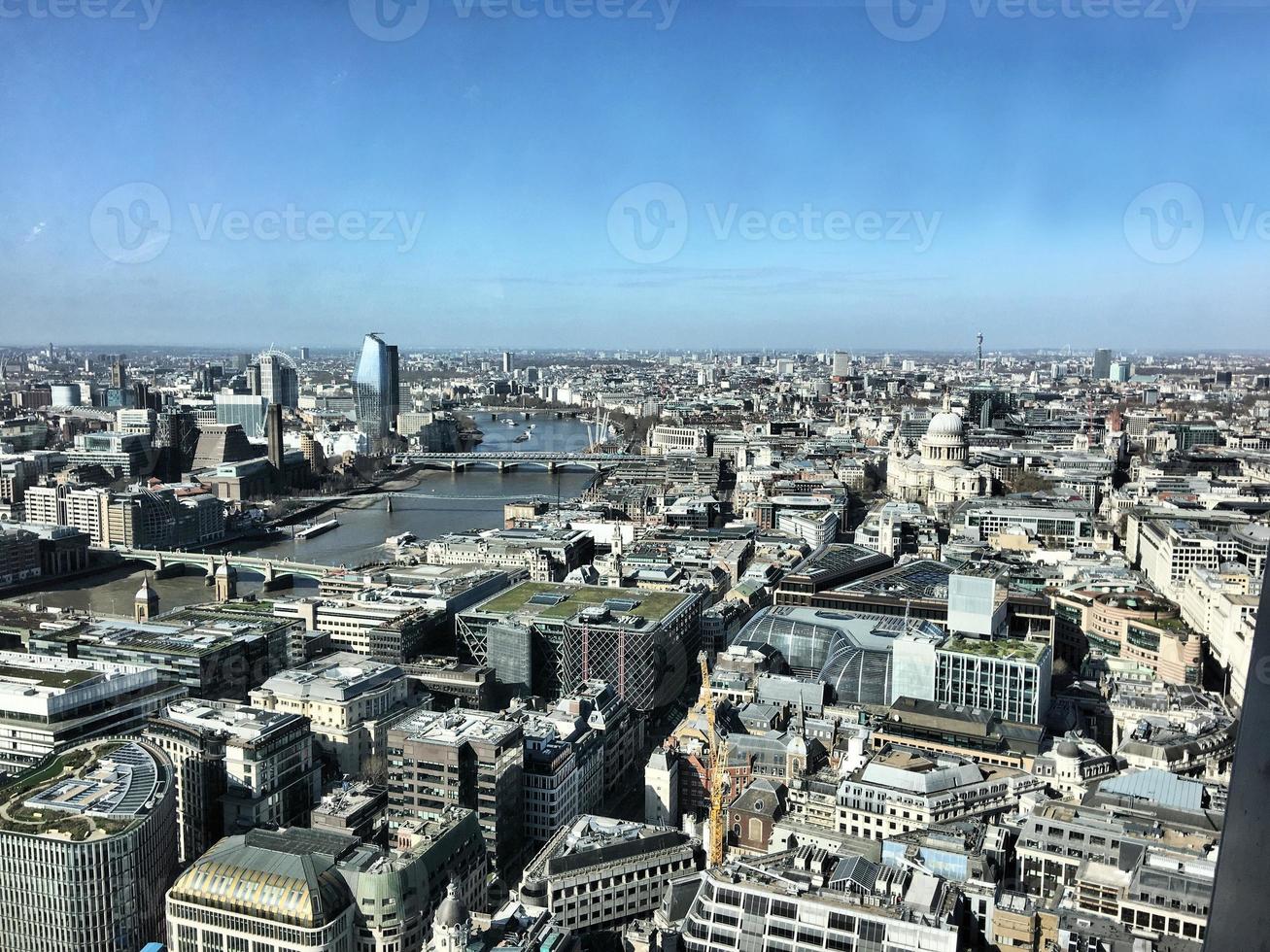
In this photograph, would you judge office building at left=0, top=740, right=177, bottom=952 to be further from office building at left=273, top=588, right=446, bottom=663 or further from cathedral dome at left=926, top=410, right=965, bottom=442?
cathedral dome at left=926, top=410, right=965, bottom=442

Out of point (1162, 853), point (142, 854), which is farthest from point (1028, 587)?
point (142, 854)

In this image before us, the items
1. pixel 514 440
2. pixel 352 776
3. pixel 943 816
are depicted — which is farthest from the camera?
pixel 514 440

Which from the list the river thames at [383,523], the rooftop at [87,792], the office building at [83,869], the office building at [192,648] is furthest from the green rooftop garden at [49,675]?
the river thames at [383,523]

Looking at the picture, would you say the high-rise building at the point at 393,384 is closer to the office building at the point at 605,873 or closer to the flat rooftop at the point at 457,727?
the flat rooftop at the point at 457,727

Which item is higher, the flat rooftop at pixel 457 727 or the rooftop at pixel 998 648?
the rooftop at pixel 998 648

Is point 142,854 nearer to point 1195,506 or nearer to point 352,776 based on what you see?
point 352,776

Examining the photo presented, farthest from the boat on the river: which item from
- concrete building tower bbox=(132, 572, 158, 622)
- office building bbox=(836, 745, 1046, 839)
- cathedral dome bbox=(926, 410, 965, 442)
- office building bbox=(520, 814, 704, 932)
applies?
office building bbox=(836, 745, 1046, 839)

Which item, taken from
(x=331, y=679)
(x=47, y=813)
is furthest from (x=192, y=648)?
(x=47, y=813)
